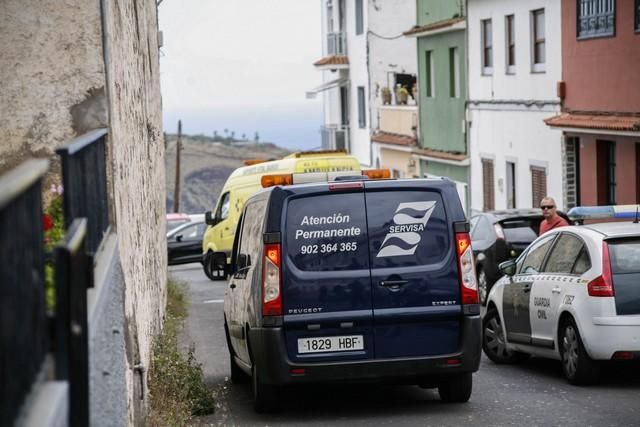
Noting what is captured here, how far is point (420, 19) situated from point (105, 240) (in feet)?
128

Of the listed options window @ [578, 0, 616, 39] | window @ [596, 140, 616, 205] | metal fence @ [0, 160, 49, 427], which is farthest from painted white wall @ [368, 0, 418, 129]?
metal fence @ [0, 160, 49, 427]

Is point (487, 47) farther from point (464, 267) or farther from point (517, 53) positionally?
point (464, 267)

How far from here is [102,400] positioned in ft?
19.9

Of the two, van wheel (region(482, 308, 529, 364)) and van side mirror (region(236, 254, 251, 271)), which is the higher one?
van side mirror (region(236, 254, 251, 271))

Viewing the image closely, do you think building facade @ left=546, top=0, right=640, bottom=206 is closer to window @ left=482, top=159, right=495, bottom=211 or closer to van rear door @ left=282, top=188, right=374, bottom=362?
window @ left=482, top=159, right=495, bottom=211

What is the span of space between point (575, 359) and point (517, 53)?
2301cm

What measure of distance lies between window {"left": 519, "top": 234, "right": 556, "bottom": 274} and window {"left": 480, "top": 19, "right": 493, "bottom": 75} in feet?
78.0

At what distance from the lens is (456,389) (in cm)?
1174

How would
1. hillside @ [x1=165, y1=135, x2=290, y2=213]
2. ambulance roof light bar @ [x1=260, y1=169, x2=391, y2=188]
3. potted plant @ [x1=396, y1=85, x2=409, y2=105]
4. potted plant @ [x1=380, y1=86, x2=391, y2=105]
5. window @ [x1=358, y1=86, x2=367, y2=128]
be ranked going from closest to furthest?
ambulance roof light bar @ [x1=260, y1=169, x2=391, y2=188], potted plant @ [x1=396, y1=85, x2=409, y2=105], potted plant @ [x1=380, y1=86, x2=391, y2=105], window @ [x1=358, y1=86, x2=367, y2=128], hillside @ [x1=165, y1=135, x2=290, y2=213]

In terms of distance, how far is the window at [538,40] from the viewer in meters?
33.1

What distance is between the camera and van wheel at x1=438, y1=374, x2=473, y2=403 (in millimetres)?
11664

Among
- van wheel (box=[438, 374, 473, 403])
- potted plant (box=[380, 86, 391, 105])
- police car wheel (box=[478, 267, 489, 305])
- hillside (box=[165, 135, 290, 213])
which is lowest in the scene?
hillside (box=[165, 135, 290, 213])

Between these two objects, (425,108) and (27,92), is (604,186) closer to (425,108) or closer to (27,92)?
(425,108)

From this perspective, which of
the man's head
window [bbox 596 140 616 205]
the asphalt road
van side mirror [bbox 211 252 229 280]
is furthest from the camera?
window [bbox 596 140 616 205]
